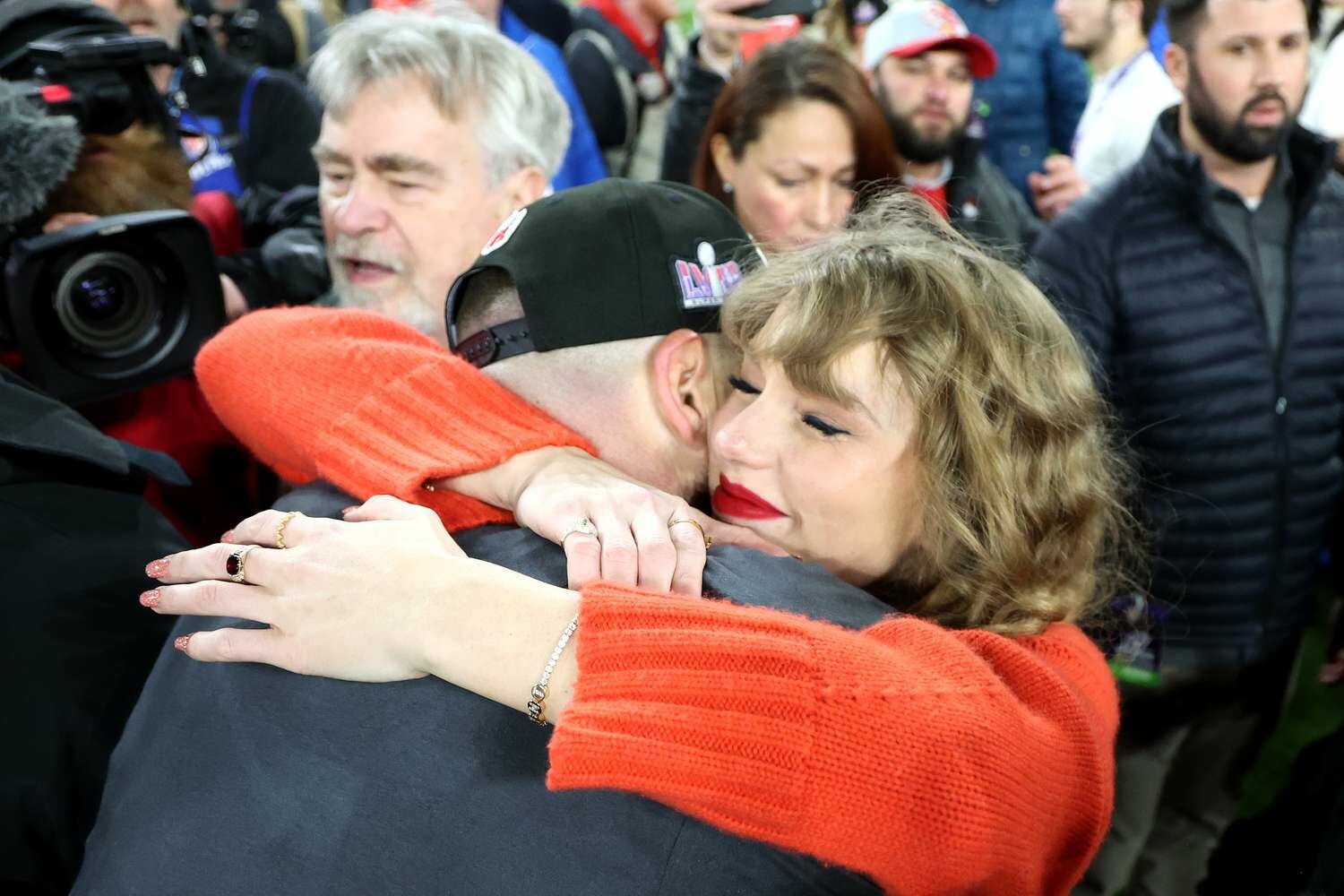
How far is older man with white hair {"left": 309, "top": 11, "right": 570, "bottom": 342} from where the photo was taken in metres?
2.33

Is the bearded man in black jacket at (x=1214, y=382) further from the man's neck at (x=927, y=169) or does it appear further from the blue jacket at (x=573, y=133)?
the blue jacket at (x=573, y=133)

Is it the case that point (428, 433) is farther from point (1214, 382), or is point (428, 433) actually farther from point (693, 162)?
point (693, 162)

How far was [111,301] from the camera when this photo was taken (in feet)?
6.16

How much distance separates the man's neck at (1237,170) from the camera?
271 cm

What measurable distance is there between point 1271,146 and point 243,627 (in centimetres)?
241

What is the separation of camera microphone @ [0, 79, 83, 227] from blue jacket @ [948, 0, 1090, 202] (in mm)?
3306

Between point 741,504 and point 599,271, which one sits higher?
point 599,271

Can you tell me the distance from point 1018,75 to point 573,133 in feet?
5.97

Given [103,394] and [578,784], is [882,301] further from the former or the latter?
[103,394]

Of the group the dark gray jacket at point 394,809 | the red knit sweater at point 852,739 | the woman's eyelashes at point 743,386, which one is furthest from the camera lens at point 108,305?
the red knit sweater at point 852,739

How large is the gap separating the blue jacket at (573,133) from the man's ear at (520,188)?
70 centimetres

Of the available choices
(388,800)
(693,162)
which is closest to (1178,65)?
(693,162)

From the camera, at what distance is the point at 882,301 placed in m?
1.45

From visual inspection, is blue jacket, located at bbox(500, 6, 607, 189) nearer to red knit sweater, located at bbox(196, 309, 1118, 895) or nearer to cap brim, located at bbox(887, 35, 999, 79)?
cap brim, located at bbox(887, 35, 999, 79)
